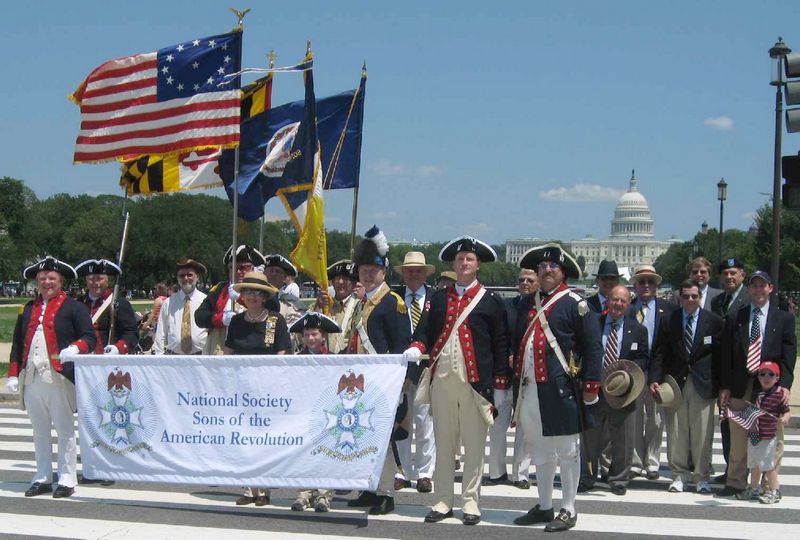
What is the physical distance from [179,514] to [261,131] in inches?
241

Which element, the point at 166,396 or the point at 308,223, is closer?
the point at 166,396

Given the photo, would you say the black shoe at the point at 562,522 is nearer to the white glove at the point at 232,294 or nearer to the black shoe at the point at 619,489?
the black shoe at the point at 619,489

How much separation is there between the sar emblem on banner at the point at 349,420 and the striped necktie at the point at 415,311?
7.53 feet

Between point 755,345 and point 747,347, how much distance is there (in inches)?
2.9

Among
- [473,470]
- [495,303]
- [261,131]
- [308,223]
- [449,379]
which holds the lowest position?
[473,470]

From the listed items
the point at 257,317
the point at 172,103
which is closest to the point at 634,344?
the point at 257,317

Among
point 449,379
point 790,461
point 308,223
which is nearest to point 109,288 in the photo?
point 308,223

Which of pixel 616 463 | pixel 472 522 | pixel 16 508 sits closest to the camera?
pixel 472 522

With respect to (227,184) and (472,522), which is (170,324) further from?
(472,522)

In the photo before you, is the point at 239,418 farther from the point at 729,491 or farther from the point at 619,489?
the point at 729,491

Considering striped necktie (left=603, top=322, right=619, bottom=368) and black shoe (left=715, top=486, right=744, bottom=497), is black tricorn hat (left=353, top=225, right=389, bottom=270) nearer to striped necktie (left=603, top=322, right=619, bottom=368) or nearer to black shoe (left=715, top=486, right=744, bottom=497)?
striped necktie (left=603, top=322, right=619, bottom=368)

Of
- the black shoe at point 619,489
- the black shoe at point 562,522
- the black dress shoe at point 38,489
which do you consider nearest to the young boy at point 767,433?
the black shoe at point 619,489

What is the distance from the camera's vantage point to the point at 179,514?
7980 millimetres

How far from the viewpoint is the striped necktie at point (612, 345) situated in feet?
31.0
